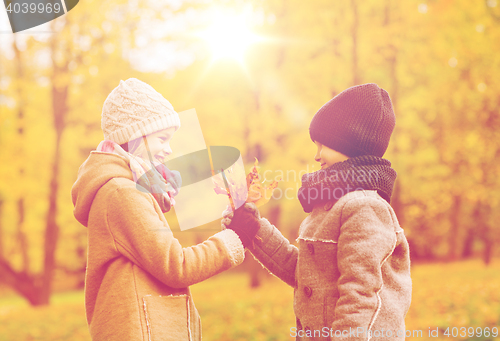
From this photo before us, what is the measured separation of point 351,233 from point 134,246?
0.94 metres

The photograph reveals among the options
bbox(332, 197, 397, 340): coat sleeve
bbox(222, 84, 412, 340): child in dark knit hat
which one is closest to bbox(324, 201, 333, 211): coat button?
bbox(222, 84, 412, 340): child in dark knit hat

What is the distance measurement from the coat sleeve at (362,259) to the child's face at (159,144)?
917 millimetres

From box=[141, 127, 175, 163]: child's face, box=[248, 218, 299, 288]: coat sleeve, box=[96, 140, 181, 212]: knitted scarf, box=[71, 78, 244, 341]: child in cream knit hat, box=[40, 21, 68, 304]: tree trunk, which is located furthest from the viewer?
box=[40, 21, 68, 304]: tree trunk

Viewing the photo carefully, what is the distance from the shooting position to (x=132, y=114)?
180 cm

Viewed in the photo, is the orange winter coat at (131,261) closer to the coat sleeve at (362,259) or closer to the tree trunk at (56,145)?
the coat sleeve at (362,259)

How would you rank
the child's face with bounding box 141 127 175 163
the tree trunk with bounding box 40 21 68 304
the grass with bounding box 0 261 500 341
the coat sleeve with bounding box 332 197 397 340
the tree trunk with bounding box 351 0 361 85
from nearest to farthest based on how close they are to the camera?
1. the coat sleeve with bounding box 332 197 397 340
2. the child's face with bounding box 141 127 175 163
3. the grass with bounding box 0 261 500 341
4. the tree trunk with bounding box 351 0 361 85
5. the tree trunk with bounding box 40 21 68 304

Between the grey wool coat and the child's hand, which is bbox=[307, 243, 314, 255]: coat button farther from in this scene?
→ the child's hand

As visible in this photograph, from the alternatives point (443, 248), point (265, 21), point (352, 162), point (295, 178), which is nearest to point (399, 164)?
point (295, 178)

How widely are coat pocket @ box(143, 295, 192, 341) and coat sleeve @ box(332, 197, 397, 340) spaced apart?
679 millimetres

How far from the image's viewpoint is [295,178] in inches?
265

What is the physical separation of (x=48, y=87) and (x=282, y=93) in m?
4.68

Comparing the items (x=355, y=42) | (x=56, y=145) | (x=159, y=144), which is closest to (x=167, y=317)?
(x=159, y=144)

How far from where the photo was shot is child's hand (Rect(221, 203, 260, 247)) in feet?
6.41

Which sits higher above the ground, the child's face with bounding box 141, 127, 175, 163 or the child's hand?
the child's face with bounding box 141, 127, 175, 163
